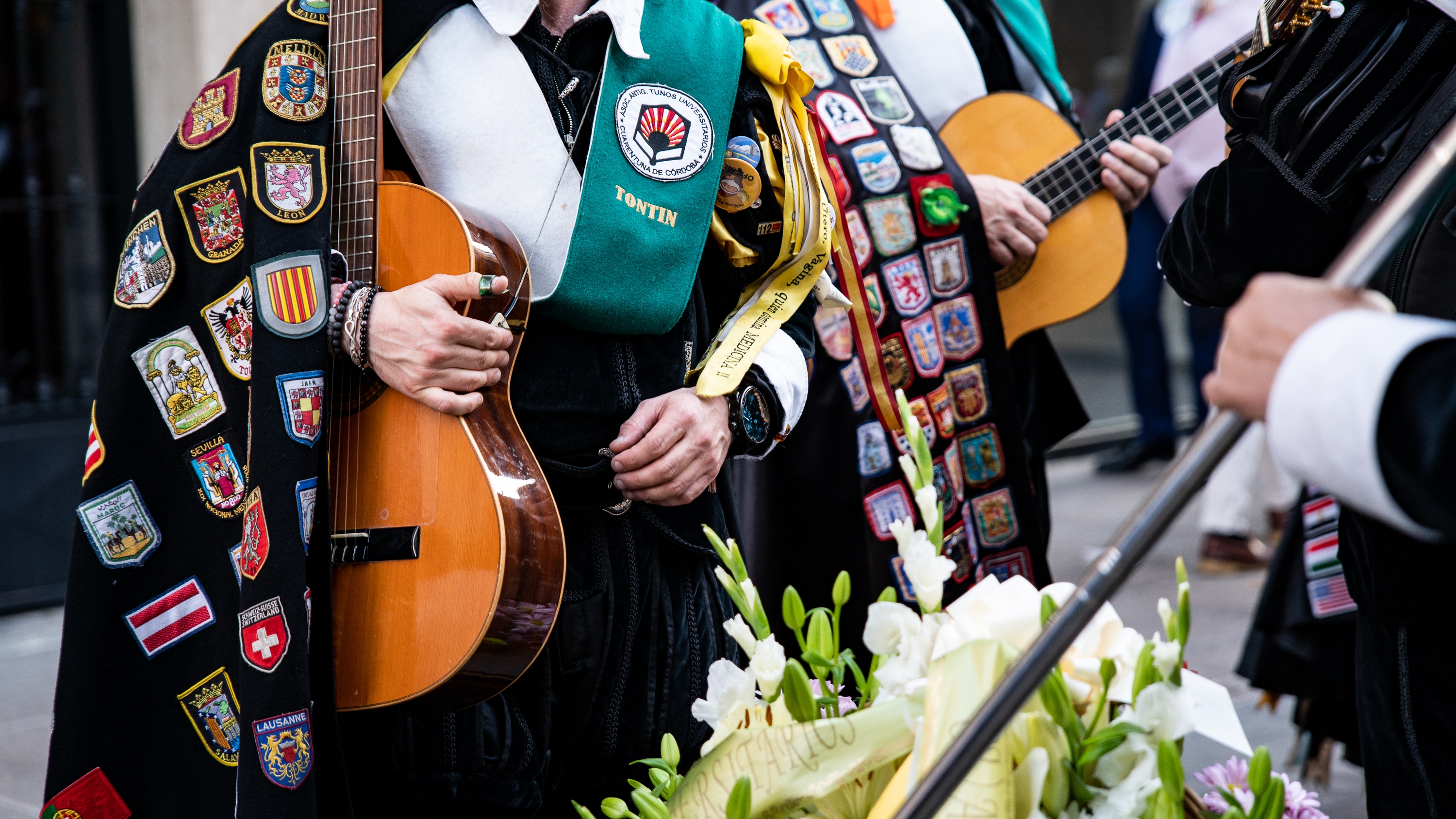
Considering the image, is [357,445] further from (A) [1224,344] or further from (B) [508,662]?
(A) [1224,344]

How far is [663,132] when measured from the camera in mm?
1591

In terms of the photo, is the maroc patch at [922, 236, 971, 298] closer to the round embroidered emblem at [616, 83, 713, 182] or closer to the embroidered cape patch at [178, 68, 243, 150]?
the round embroidered emblem at [616, 83, 713, 182]

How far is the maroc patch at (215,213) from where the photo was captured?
59.0 inches

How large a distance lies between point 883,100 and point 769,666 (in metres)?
1.94

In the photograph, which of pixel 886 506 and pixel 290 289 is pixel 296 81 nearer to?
pixel 290 289

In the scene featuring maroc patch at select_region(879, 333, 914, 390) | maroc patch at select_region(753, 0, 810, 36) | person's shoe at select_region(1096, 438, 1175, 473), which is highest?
maroc patch at select_region(753, 0, 810, 36)

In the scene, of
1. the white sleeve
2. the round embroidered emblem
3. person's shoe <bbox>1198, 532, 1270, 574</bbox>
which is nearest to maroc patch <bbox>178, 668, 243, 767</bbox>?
the round embroidered emblem

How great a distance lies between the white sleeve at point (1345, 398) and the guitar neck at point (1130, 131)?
2.10m

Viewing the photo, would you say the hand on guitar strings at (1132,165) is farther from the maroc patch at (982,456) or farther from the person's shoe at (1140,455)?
the person's shoe at (1140,455)

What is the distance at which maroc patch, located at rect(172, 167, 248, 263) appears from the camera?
1.50 meters

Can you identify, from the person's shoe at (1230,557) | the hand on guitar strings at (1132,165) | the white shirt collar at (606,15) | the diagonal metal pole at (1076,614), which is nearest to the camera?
the diagonal metal pole at (1076,614)

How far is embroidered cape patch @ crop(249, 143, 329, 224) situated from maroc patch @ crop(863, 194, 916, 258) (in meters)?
1.30

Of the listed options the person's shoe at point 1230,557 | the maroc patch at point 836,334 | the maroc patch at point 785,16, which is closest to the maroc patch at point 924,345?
the maroc patch at point 836,334

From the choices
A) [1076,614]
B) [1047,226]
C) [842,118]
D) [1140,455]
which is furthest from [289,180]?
[1140,455]
